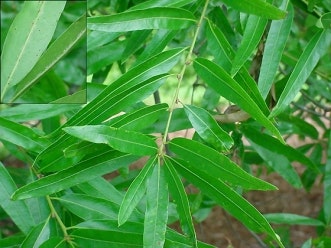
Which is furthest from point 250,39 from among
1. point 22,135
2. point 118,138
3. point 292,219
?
point 292,219

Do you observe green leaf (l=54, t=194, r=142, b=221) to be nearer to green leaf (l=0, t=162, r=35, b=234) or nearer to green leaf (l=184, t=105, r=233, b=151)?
green leaf (l=0, t=162, r=35, b=234)

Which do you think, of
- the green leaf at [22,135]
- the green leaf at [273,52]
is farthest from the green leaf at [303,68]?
the green leaf at [22,135]

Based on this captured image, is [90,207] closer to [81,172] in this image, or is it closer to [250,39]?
[81,172]

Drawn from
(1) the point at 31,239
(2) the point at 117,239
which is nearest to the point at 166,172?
(2) the point at 117,239

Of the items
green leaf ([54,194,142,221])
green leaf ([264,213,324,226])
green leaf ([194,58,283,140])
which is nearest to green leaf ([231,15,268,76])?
green leaf ([194,58,283,140])

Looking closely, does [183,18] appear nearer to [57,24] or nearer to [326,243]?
[57,24]
